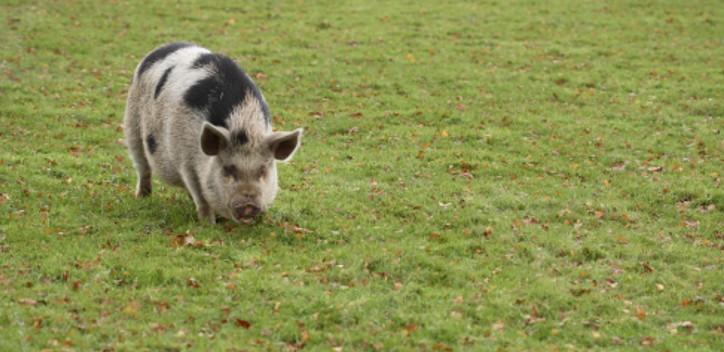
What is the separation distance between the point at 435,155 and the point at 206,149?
22.3 ft

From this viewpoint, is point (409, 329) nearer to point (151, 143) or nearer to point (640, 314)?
point (640, 314)

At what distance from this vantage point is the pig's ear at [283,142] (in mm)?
12453

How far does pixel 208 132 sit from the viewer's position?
40.2ft

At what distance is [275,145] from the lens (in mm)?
12609

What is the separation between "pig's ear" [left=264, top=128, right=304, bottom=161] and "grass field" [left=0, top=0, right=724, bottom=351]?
1.24m

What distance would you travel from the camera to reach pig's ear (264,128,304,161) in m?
12.5

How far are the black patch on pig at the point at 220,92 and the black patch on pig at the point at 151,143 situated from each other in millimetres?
1091

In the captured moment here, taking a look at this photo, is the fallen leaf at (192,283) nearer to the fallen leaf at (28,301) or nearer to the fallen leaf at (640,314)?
the fallen leaf at (28,301)

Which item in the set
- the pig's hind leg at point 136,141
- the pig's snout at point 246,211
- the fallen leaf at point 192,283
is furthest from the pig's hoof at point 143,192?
the fallen leaf at point 192,283

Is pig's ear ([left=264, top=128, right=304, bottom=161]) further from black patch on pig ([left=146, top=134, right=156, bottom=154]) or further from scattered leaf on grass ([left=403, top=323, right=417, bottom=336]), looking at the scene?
scattered leaf on grass ([left=403, top=323, right=417, bottom=336])

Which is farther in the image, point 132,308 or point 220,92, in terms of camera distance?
point 220,92

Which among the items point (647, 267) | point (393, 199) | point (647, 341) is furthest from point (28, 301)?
point (647, 267)

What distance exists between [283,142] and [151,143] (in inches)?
98.1

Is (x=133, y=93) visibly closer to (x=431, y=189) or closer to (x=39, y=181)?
(x=39, y=181)
